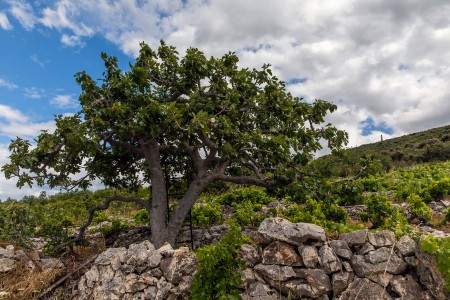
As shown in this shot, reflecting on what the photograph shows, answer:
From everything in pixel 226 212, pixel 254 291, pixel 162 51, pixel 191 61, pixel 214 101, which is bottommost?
pixel 254 291

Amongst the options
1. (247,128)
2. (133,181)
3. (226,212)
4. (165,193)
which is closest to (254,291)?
(165,193)

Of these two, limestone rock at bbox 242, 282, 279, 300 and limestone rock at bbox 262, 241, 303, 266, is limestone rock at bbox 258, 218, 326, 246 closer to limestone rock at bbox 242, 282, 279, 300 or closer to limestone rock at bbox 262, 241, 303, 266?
limestone rock at bbox 262, 241, 303, 266

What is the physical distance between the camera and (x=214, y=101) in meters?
7.91

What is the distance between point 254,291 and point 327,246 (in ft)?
4.33

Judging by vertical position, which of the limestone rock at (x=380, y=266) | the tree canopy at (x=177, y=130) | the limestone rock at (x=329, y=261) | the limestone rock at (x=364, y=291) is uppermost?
the tree canopy at (x=177, y=130)

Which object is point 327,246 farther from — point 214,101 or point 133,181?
point 133,181

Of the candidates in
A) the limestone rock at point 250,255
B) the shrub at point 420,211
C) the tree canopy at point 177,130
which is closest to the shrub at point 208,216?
the tree canopy at point 177,130

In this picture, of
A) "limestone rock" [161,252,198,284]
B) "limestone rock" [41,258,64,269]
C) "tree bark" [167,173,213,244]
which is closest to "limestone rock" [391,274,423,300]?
"limestone rock" [161,252,198,284]

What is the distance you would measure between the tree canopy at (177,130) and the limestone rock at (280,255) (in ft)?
6.05

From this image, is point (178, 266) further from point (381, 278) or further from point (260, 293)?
point (381, 278)

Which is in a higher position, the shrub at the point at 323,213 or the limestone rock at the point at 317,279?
the shrub at the point at 323,213

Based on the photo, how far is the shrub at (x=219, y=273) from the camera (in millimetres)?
4738

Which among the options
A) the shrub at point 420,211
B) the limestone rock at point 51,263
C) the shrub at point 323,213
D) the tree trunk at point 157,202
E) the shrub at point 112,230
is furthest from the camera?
the shrub at point 112,230

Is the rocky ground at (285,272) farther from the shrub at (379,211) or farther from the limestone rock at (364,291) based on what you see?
the shrub at (379,211)
